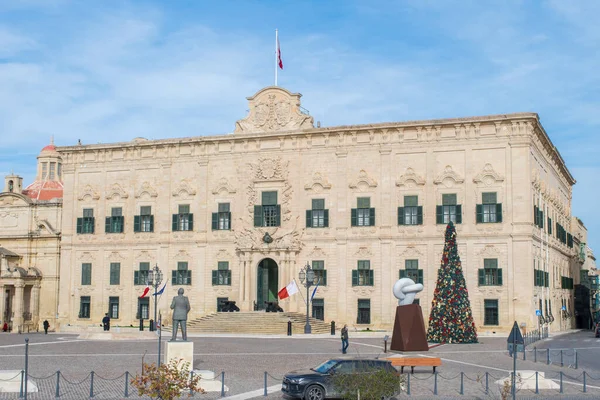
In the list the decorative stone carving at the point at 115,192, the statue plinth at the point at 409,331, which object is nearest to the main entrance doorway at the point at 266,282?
the decorative stone carving at the point at 115,192

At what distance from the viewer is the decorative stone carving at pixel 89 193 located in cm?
5678

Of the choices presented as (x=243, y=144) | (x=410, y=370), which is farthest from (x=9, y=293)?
(x=410, y=370)

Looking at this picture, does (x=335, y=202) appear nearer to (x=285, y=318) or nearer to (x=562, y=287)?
(x=285, y=318)

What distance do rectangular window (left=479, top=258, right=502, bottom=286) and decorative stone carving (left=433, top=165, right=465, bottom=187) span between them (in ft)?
16.7

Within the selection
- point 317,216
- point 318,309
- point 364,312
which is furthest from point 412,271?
point 317,216

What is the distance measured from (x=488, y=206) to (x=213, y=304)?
18830 mm

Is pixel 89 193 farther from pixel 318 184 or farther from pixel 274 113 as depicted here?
pixel 318 184

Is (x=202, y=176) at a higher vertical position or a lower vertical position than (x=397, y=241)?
higher

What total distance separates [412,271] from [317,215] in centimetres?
703

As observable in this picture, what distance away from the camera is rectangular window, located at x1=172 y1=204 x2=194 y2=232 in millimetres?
53969

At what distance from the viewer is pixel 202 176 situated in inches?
2126

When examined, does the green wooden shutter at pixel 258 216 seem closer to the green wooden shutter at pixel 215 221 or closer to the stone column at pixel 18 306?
the green wooden shutter at pixel 215 221

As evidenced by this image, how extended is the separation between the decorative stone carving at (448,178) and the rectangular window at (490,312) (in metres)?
7.35

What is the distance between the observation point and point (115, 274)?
55.4 metres
